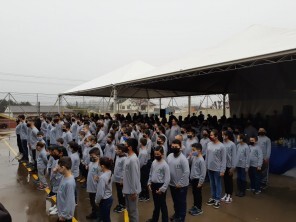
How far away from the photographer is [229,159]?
700 cm

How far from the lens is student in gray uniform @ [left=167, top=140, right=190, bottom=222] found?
17.8 ft

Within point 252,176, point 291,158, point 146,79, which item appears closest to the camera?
point 252,176

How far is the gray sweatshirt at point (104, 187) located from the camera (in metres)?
4.70

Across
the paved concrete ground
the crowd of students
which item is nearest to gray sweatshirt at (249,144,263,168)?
the crowd of students

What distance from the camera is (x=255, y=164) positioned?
24.2 ft

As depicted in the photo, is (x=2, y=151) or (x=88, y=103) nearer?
(x=2, y=151)

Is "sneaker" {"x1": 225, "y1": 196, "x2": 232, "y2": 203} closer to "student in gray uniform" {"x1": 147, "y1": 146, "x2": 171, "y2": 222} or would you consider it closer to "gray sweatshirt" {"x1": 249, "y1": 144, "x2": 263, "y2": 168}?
"gray sweatshirt" {"x1": 249, "y1": 144, "x2": 263, "y2": 168}

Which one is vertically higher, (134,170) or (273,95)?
(273,95)

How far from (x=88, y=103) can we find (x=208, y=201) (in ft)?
77.9

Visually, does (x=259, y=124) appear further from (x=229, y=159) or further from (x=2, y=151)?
(x=2, y=151)

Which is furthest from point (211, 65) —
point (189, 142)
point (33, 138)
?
point (33, 138)

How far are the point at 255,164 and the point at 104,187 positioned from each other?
439 cm

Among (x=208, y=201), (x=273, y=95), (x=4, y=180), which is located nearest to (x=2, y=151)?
(x=4, y=180)

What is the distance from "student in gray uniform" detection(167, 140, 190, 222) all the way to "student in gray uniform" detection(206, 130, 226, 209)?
1368mm
